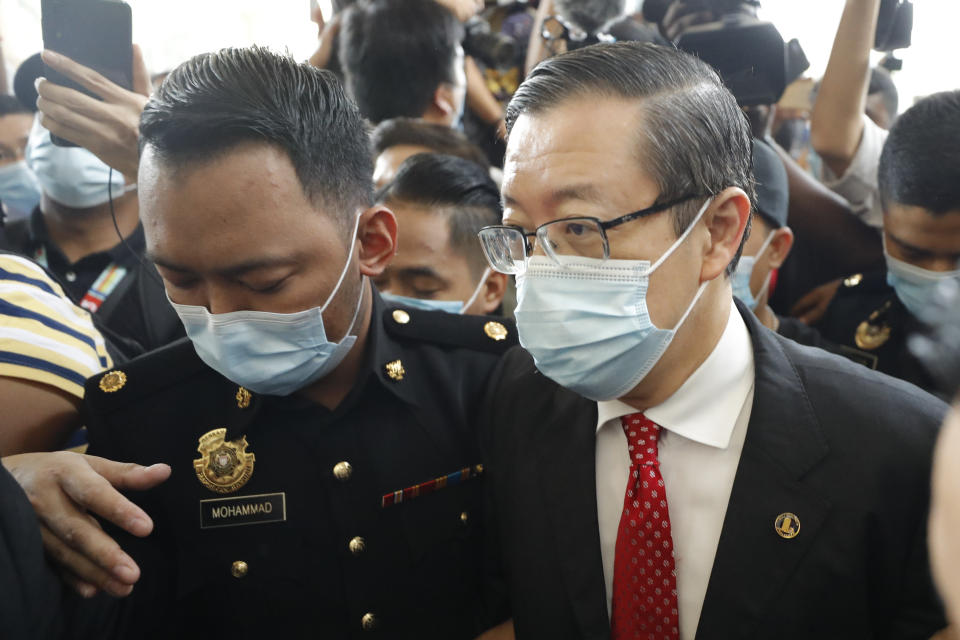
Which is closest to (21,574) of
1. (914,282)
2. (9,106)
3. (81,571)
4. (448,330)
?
(81,571)

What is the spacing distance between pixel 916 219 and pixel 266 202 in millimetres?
2001

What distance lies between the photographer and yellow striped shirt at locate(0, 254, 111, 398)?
5.73ft

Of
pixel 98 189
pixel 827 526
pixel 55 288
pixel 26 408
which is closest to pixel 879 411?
pixel 827 526

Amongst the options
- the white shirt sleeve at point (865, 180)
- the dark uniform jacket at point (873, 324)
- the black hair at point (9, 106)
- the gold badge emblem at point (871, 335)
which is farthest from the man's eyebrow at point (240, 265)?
the black hair at point (9, 106)

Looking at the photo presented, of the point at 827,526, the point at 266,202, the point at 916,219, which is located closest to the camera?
the point at 827,526

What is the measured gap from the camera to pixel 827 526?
4.81 feet

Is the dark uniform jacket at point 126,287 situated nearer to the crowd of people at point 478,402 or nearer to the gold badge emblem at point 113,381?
the crowd of people at point 478,402

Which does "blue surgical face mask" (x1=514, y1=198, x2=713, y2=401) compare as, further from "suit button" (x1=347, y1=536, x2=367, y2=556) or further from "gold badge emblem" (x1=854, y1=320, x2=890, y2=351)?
Result: "gold badge emblem" (x1=854, y1=320, x2=890, y2=351)

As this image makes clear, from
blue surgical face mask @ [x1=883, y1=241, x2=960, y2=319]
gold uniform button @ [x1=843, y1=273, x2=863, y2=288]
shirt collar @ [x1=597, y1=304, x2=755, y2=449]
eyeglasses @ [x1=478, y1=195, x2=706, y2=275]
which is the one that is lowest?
gold uniform button @ [x1=843, y1=273, x2=863, y2=288]

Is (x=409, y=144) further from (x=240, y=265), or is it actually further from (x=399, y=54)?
(x=240, y=265)

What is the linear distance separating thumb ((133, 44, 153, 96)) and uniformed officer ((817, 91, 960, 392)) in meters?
2.43

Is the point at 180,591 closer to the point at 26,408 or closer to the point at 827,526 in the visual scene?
the point at 26,408

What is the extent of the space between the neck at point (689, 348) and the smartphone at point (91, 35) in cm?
174

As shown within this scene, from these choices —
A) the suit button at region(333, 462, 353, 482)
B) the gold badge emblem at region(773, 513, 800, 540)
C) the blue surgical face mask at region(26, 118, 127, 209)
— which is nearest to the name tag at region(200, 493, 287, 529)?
the suit button at region(333, 462, 353, 482)
